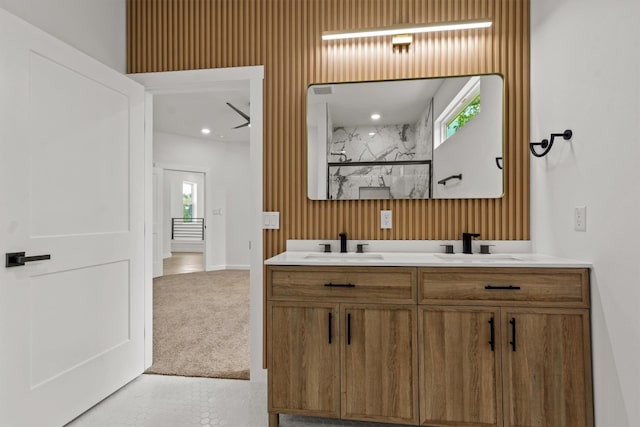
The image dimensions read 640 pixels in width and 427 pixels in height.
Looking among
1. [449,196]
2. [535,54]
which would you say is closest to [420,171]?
[449,196]

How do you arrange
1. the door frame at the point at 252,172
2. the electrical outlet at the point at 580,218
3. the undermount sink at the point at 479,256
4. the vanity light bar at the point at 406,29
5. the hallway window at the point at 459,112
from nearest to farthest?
the electrical outlet at the point at 580,218, the undermount sink at the point at 479,256, the vanity light bar at the point at 406,29, the hallway window at the point at 459,112, the door frame at the point at 252,172

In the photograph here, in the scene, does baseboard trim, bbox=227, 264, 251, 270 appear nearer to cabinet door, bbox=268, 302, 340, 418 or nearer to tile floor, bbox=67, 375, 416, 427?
tile floor, bbox=67, 375, 416, 427

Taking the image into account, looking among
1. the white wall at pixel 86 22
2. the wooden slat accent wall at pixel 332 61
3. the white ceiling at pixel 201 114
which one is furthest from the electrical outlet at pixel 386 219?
the white ceiling at pixel 201 114

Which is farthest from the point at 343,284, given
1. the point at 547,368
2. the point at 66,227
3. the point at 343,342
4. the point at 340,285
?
the point at 66,227

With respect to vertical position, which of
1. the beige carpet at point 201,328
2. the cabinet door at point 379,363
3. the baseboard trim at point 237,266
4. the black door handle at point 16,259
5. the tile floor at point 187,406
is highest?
the black door handle at point 16,259

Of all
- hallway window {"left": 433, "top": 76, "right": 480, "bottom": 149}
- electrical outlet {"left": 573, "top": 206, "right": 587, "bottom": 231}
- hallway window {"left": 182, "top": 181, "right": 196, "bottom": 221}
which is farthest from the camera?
hallway window {"left": 182, "top": 181, "right": 196, "bottom": 221}

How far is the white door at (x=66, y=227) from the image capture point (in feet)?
5.26

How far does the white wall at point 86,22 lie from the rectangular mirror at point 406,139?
4.57ft

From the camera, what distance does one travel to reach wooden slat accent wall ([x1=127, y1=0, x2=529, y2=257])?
2.23 m

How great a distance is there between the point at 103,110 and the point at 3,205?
85 centimetres

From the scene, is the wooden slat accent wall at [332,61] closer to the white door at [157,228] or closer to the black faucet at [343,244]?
the black faucet at [343,244]

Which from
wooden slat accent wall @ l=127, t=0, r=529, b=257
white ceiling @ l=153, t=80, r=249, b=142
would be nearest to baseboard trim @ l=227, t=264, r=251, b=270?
white ceiling @ l=153, t=80, r=249, b=142

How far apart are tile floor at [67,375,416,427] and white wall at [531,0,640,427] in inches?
43.7

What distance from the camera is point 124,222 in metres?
2.33
